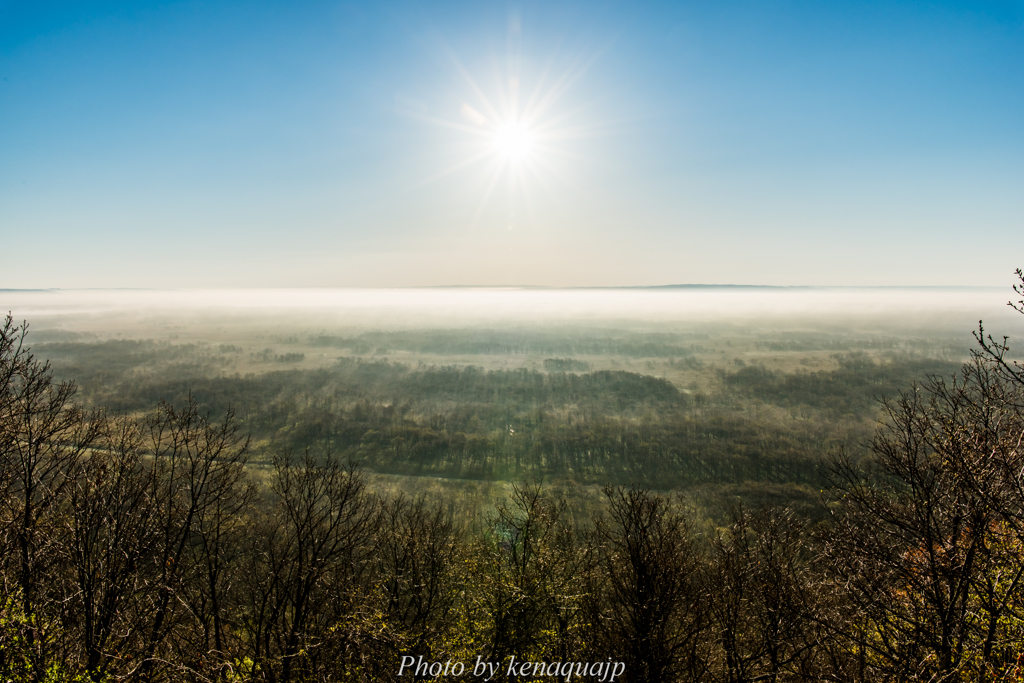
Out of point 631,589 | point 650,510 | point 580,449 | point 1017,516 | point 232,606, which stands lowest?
point 580,449

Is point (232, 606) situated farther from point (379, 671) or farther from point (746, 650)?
point (746, 650)

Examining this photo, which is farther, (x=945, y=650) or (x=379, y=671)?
(x=379, y=671)

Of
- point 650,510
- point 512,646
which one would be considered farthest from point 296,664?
point 650,510

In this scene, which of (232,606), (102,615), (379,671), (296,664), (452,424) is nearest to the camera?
(102,615)

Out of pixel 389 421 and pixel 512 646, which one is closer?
pixel 512 646

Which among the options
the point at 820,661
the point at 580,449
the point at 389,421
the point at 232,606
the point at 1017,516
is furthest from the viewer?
the point at 389,421

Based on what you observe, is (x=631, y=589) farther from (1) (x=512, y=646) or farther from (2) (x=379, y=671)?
(2) (x=379, y=671)

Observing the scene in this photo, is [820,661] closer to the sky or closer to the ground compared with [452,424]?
closer to the sky

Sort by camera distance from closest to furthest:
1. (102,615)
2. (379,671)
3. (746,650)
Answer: (102,615) < (379,671) < (746,650)

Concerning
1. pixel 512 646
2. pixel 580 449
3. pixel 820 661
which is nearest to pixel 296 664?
pixel 512 646
